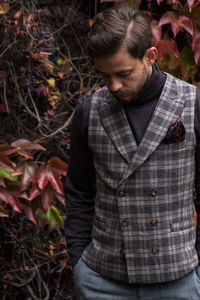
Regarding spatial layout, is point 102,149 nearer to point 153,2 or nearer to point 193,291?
point 193,291

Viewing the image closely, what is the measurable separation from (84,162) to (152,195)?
0.32 meters

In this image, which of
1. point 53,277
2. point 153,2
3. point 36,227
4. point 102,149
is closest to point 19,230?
point 36,227

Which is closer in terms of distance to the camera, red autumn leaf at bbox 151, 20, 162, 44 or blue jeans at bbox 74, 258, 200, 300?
blue jeans at bbox 74, 258, 200, 300

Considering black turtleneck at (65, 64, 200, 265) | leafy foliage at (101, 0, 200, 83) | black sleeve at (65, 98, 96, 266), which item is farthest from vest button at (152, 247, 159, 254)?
leafy foliage at (101, 0, 200, 83)

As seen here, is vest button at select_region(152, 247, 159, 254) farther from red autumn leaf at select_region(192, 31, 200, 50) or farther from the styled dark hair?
red autumn leaf at select_region(192, 31, 200, 50)

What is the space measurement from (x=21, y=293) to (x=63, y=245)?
0.41m

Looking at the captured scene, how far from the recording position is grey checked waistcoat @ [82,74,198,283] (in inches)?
54.8

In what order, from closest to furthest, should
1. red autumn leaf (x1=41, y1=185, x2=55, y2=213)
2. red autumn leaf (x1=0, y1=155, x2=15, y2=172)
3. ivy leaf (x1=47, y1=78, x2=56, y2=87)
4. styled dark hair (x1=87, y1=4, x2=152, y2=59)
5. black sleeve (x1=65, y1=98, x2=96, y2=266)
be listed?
1. styled dark hair (x1=87, y1=4, x2=152, y2=59)
2. black sleeve (x1=65, y1=98, x2=96, y2=266)
3. red autumn leaf (x1=0, y1=155, x2=15, y2=172)
4. red autumn leaf (x1=41, y1=185, x2=55, y2=213)
5. ivy leaf (x1=47, y1=78, x2=56, y2=87)

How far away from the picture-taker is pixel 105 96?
60.4 inches

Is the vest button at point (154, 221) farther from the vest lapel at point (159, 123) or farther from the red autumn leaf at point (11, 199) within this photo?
the red autumn leaf at point (11, 199)

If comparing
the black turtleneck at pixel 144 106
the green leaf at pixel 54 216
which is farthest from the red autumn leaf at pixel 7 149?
the black turtleneck at pixel 144 106

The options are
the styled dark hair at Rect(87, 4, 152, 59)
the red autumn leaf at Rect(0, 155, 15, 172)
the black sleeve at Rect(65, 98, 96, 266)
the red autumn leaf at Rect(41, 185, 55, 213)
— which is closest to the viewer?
the styled dark hair at Rect(87, 4, 152, 59)

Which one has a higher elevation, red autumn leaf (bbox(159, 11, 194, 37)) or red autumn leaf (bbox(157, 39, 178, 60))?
red autumn leaf (bbox(159, 11, 194, 37))

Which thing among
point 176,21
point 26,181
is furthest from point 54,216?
point 176,21
